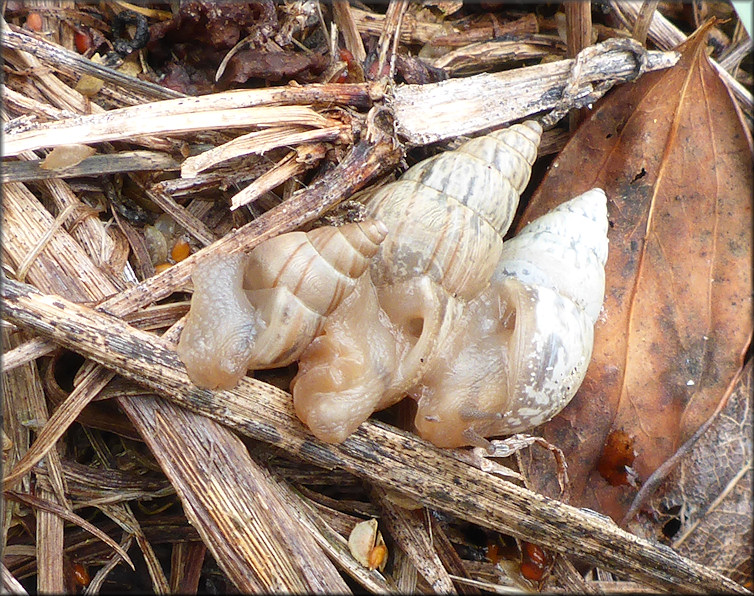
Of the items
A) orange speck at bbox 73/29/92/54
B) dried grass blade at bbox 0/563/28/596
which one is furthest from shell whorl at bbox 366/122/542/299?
dried grass blade at bbox 0/563/28/596

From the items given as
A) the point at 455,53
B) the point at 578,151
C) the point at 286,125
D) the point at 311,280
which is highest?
the point at 455,53

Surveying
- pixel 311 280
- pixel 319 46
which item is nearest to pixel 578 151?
pixel 319 46

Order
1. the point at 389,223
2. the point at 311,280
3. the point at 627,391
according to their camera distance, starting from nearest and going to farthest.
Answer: the point at 311,280
the point at 389,223
the point at 627,391

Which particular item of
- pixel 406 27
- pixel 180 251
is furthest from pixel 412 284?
pixel 406 27

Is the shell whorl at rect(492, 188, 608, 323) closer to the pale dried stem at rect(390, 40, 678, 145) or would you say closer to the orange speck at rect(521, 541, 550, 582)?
the pale dried stem at rect(390, 40, 678, 145)

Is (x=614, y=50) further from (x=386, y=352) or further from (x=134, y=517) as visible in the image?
(x=134, y=517)

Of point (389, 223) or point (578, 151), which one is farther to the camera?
point (578, 151)

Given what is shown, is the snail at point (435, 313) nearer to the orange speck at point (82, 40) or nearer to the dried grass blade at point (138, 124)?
the dried grass blade at point (138, 124)
